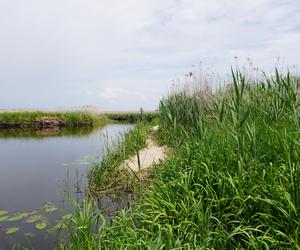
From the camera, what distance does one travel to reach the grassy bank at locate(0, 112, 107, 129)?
27.7 m

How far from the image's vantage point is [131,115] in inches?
A: 1581

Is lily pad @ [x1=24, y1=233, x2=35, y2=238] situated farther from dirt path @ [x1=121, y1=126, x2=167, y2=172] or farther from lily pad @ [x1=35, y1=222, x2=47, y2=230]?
dirt path @ [x1=121, y1=126, x2=167, y2=172]

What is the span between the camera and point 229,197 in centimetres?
398

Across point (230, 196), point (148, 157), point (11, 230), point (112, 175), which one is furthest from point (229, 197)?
point (148, 157)

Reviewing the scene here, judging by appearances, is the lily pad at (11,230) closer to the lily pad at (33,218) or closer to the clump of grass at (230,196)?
the lily pad at (33,218)

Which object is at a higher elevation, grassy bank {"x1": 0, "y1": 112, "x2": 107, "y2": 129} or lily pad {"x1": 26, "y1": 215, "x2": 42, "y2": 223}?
grassy bank {"x1": 0, "y1": 112, "x2": 107, "y2": 129}

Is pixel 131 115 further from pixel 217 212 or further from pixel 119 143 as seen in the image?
pixel 217 212

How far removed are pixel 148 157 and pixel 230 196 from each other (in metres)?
4.90

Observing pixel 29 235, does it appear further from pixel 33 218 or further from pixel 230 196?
pixel 230 196

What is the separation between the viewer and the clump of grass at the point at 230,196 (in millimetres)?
3387

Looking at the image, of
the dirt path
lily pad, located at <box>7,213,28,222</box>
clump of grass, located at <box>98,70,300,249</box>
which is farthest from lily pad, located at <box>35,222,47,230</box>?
the dirt path

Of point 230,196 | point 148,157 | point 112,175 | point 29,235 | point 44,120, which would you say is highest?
point 44,120

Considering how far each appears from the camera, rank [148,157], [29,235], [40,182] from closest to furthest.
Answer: [29,235] < [40,182] < [148,157]

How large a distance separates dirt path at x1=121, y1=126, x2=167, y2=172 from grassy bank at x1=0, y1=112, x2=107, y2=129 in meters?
19.1
